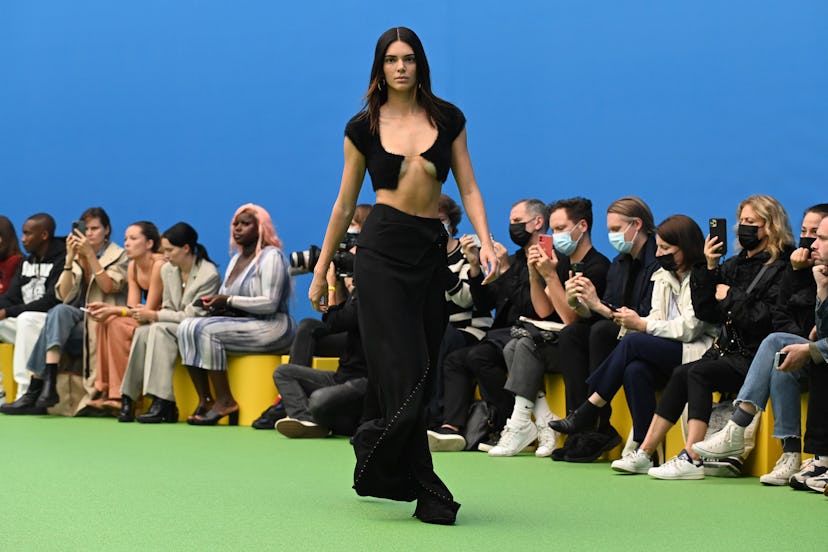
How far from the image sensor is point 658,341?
584 centimetres

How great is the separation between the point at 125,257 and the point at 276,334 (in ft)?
4.65

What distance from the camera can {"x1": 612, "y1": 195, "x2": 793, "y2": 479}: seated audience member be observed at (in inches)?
215

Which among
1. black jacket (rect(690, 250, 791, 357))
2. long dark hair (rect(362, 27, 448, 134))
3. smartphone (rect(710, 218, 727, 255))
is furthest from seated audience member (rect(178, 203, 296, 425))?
long dark hair (rect(362, 27, 448, 134))

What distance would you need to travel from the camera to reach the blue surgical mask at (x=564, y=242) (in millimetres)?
6641

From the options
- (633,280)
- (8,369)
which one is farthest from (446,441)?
(8,369)

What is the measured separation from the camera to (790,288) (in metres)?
5.46

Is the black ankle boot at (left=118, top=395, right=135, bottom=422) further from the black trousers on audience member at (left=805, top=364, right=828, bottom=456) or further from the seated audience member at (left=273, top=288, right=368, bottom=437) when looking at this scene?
the black trousers on audience member at (left=805, top=364, right=828, bottom=456)

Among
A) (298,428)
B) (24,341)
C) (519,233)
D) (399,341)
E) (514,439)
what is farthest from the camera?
(24,341)

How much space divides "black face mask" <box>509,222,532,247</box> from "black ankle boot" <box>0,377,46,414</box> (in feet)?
11.4

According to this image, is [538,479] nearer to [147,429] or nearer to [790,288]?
[790,288]

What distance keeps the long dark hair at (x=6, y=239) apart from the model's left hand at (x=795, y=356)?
20.0ft

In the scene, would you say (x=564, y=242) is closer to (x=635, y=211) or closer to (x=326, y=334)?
(x=635, y=211)

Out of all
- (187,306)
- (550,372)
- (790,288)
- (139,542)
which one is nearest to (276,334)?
(187,306)

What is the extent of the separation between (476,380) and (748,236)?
1.80 metres
